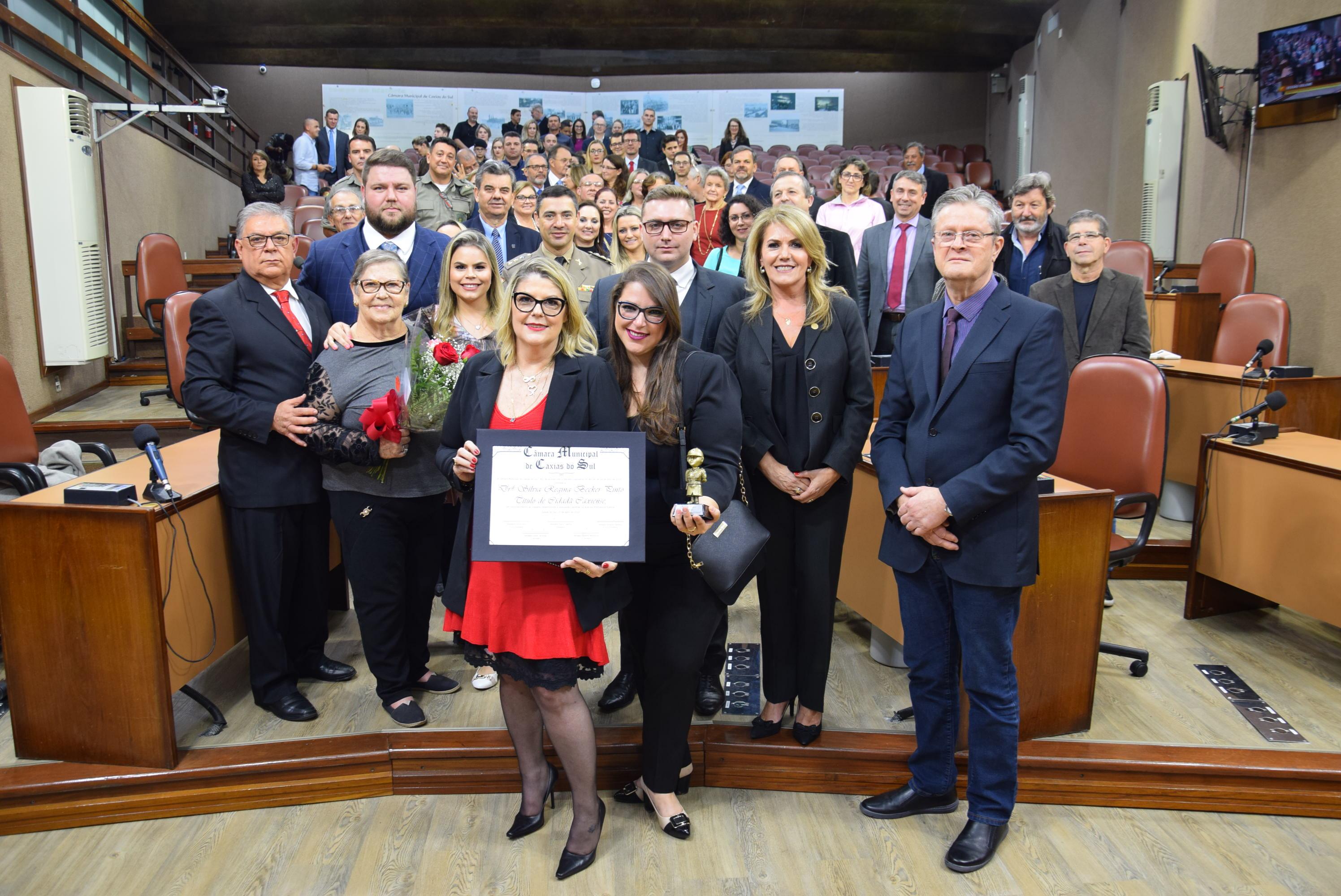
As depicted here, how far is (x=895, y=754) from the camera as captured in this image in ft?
7.98

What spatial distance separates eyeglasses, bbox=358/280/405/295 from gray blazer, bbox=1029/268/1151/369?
258 centimetres

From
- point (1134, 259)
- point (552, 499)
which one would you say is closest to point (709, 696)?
point (552, 499)

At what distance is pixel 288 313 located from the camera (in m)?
2.54

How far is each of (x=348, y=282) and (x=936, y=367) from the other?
178 centimetres

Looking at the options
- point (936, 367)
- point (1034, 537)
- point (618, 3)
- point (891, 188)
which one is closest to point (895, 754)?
point (1034, 537)

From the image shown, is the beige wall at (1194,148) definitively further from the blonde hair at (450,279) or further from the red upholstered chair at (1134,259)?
the blonde hair at (450,279)

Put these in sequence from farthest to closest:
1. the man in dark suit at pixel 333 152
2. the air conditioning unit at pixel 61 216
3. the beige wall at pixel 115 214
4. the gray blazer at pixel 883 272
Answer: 1. the man in dark suit at pixel 333 152
2. the air conditioning unit at pixel 61 216
3. the beige wall at pixel 115 214
4. the gray blazer at pixel 883 272

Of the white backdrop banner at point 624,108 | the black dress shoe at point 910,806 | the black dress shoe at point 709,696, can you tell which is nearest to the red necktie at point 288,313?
the black dress shoe at point 709,696

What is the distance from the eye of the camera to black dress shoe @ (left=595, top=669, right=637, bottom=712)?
2674 millimetres

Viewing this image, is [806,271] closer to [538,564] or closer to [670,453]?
[670,453]

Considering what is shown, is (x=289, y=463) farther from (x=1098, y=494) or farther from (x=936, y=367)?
(x=1098, y=494)

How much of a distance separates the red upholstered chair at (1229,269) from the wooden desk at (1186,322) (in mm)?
614

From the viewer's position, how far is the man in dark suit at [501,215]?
11.8 ft

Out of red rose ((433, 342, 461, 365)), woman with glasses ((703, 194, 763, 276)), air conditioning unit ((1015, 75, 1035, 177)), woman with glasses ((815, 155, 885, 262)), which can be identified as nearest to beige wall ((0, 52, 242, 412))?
red rose ((433, 342, 461, 365))
